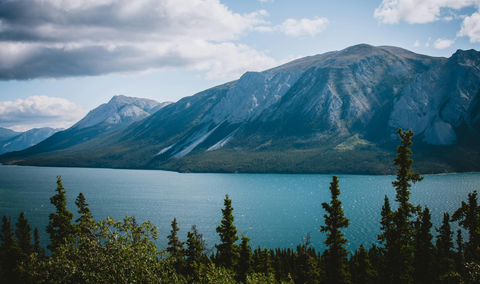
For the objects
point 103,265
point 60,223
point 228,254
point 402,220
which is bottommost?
point 228,254

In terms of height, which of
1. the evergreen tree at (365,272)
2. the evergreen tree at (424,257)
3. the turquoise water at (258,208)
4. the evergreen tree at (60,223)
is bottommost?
the turquoise water at (258,208)

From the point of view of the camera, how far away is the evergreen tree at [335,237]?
27.9 metres

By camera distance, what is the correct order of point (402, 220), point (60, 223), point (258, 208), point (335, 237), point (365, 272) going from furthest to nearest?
1. point (258, 208)
2. point (365, 272)
3. point (60, 223)
4. point (335, 237)
5. point (402, 220)

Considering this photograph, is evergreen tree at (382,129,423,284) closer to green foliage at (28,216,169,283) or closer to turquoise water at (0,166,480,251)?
green foliage at (28,216,169,283)

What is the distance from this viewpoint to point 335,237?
28203mm

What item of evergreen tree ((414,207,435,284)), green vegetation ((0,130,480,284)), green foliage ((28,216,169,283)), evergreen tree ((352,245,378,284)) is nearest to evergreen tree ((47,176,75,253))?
green vegetation ((0,130,480,284))

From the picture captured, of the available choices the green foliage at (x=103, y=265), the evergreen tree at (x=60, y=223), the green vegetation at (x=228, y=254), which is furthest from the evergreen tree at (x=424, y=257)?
the evergreen tree at (x=60, y=223)

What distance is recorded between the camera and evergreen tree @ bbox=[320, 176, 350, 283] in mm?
27859

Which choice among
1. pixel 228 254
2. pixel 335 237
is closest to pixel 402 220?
pixel 335 237

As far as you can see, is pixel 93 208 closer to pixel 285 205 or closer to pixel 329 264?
pixel 285 205

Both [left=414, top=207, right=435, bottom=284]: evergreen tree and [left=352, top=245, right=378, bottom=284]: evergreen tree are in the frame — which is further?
[left=352, top=245, right=378, bottom=284]: evergreen tree

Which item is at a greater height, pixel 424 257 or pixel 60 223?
pixel 60 223

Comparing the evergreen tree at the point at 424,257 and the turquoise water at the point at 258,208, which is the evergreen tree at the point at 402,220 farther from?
the turquoise water at the point at 258,208

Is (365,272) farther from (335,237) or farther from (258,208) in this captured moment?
(258,208)
